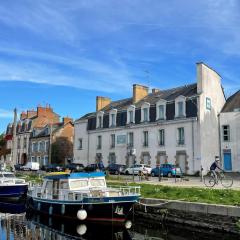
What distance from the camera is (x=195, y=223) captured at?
1545cm

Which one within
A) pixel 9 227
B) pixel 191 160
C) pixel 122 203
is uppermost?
Result: pixel 191 160

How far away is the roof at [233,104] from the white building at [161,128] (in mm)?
710

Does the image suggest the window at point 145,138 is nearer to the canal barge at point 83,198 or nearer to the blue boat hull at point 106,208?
the canal barge at point 83,198

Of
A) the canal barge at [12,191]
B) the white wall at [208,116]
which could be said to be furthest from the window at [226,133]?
the canal barge at [12,191]

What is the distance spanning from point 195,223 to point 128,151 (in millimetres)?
30031

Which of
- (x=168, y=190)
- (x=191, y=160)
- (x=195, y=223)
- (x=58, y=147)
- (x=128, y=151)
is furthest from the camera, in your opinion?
(x=58, y=147)

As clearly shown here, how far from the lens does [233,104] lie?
42.1 metres

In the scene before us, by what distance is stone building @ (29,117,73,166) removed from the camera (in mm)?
57594

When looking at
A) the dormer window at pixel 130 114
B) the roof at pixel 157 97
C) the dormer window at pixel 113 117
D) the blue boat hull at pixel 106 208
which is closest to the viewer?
the blue boat hull at pixel 106 208

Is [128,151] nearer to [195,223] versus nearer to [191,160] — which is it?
[191,160]

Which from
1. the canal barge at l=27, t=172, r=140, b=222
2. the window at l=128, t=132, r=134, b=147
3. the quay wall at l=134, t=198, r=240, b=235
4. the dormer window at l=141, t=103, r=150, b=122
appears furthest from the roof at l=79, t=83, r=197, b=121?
the quay wall at l=134, t=198, r=240, b=235

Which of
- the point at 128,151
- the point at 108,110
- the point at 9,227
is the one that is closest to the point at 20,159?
the point at 108,110

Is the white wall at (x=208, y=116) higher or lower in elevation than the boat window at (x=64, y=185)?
higher

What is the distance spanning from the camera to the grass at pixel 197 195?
1600cm
